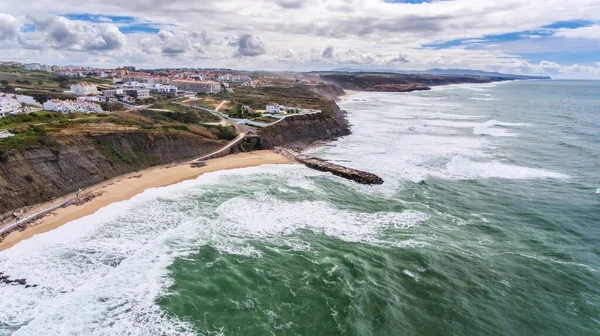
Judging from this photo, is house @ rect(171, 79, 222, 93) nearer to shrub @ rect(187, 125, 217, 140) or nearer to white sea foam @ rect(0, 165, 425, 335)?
shrub @ rect(187, 125, 217, 140)

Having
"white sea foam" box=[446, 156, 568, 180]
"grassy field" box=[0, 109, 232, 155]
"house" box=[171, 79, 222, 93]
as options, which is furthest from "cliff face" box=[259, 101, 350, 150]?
"house" box=[171, 79, 222, 93]

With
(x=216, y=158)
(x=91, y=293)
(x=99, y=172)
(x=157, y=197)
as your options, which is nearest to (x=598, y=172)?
(x=216, y=158)

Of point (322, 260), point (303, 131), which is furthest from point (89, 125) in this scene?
point (322, 260)

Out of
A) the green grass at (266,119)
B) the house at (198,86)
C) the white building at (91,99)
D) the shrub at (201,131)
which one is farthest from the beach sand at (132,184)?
the house at (198,86)

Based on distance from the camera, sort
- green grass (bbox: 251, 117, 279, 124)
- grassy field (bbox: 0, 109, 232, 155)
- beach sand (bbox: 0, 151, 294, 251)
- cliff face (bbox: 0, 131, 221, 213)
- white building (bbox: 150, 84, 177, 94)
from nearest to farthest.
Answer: beach sand (bbox: 0, 151, 294, 251) → cliff face (bbox: 0, 131, 221, 213) → grassy field (bbox: 0, 109, 232, 155) → green grass (bbox: 251, 117, 279, 124) → white building (bbox: 150, 84, 177, 94)

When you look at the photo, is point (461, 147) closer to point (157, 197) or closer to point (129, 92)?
point (157, 197)
